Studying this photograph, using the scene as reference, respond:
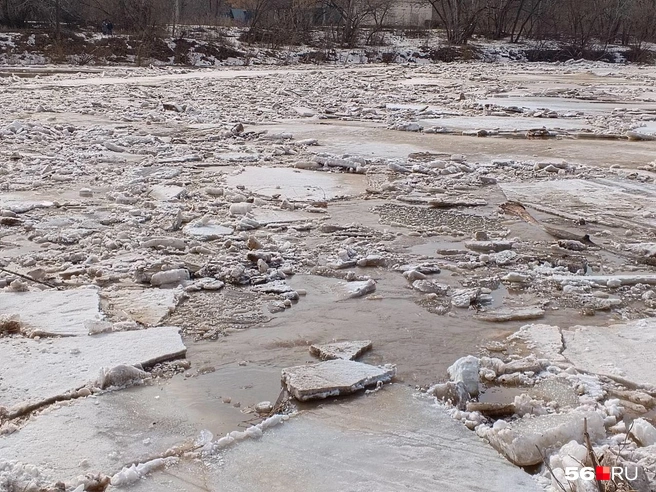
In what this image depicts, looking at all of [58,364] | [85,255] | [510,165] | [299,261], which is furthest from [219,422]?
[510,165]

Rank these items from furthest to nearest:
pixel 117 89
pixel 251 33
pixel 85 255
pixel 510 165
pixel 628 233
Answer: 1. pixel 251 33
2. pixel 117 89
3. pixel 510 165
4. pixel 628 233
5. pixel 85 255

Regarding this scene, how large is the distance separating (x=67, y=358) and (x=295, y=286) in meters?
1.23

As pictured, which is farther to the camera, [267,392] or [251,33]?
[251,33]

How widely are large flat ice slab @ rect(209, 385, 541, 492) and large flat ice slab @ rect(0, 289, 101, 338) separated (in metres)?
1.17

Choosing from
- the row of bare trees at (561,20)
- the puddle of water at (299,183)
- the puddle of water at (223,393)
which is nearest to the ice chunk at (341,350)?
the puddle of water at (223,393)

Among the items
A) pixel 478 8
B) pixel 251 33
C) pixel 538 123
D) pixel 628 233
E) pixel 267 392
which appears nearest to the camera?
pixel 267 392

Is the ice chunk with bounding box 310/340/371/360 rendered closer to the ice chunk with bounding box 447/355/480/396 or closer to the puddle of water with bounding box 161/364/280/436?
the puddle of water with bounding box 161/364/280/436

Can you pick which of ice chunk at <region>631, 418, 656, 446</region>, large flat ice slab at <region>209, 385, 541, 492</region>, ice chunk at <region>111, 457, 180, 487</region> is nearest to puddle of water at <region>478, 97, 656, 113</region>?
ice chunk at <region>631, 418, 656, 446</region>

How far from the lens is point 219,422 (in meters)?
2.28

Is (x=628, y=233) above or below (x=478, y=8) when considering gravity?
below

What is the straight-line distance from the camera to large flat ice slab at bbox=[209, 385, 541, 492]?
1.96 meters

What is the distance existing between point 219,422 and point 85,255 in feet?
6.25

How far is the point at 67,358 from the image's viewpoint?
2.64 metres

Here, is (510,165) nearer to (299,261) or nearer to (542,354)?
(299,261)
